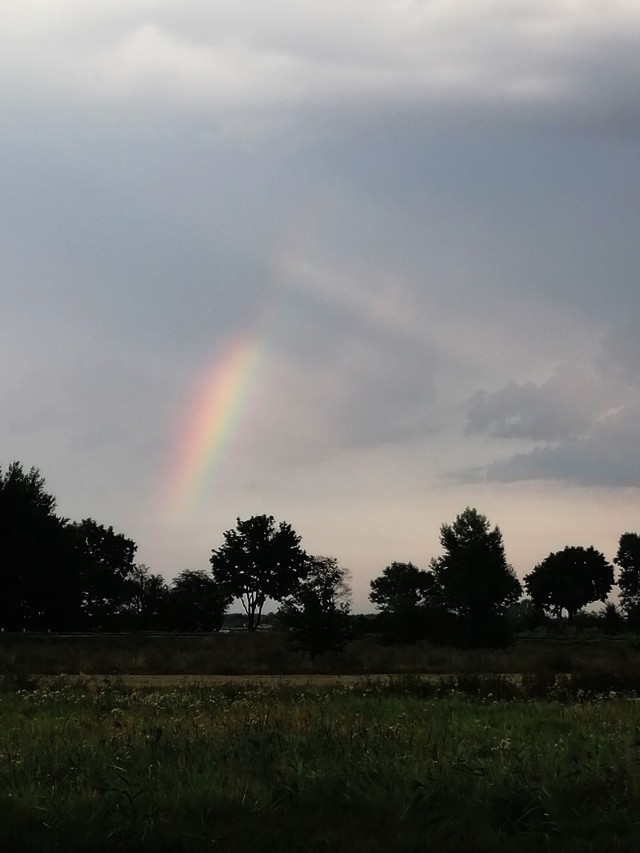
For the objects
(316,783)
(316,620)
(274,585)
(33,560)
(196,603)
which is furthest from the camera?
(274,585)

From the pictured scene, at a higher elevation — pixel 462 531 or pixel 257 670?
pixel 462 531

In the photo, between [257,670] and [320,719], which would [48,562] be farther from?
[320,719]

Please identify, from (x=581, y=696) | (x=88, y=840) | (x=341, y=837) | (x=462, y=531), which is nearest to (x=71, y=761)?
(x=88, y=840)

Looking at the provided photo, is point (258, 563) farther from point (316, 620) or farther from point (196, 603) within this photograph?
point (316, 620)

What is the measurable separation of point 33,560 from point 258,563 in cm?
5146

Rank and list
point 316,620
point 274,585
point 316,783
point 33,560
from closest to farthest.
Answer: point 316,783 → point 316,620 → point 33,560 → point 274,585

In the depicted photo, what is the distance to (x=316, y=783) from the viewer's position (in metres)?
8.55

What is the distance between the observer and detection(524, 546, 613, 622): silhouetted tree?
444 ft

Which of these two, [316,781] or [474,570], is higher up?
[474,570]

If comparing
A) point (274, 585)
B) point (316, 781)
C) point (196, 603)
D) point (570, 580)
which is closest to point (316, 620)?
point (316, 781)

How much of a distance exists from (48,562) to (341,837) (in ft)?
232

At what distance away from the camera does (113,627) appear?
300ft

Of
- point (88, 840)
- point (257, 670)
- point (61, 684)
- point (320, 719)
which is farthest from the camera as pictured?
point (257, 670)

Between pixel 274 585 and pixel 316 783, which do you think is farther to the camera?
pixel 274 585
